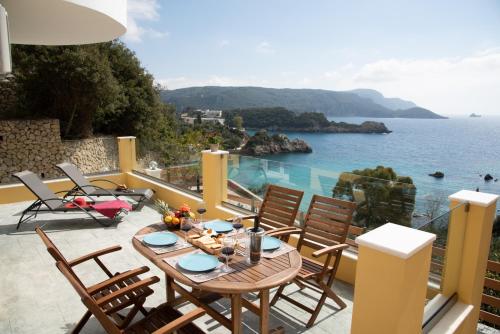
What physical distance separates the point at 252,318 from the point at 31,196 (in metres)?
6.14

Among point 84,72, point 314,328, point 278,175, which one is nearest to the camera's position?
point 314,328

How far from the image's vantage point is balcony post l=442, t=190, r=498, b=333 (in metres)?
2.67

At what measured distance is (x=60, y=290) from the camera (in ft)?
11.1

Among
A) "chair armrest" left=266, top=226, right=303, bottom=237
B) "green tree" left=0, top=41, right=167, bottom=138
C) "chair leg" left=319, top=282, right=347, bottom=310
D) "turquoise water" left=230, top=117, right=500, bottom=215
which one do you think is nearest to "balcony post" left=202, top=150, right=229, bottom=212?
"chair armrest" left=266, top=226, right=303, bottom=237

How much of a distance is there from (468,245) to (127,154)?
7.14 meters

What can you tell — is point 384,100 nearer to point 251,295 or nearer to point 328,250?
point 251,295

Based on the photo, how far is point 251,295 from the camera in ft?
10.8

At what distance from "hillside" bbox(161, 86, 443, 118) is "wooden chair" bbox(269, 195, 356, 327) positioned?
41.7m

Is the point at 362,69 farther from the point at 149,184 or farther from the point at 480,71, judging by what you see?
the point at 149,184

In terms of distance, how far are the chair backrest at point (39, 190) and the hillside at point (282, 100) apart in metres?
38.8

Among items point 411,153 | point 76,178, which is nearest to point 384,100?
point 411,153

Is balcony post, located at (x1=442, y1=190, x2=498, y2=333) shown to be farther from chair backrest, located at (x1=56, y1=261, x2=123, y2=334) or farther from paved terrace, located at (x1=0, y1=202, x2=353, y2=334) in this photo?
chair backrest, located at (x1=56, y1=261, x2=123, y2=334)

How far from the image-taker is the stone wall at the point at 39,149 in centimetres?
1240

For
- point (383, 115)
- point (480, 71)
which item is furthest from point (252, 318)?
point (383, 115)
